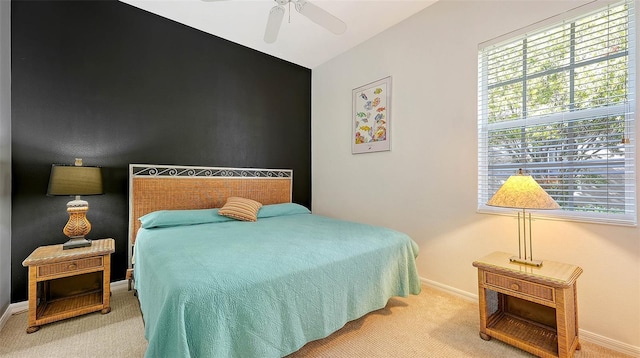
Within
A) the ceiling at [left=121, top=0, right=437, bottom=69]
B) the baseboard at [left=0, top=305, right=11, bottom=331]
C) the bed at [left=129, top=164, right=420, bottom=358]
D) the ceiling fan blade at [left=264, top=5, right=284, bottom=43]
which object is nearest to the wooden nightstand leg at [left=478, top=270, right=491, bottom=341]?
the bed at [left=129, top=164, right=420, bottom=358]

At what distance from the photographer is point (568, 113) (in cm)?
200

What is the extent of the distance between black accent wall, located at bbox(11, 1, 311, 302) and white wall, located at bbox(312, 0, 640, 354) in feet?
5.22

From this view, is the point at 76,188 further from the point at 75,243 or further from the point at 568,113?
the point at 568,113

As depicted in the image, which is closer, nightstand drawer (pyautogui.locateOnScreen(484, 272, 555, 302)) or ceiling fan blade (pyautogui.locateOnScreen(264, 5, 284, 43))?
nightstand drawer (pyautogui.locateOnScreen(484, 272, 555, 302))

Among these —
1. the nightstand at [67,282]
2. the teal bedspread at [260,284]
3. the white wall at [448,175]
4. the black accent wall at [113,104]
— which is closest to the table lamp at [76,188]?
the nightstand at [67,282]

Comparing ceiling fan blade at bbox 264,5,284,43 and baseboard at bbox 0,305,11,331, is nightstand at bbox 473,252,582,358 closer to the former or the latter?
ceiling fan blade at bbox 264,5,284,43

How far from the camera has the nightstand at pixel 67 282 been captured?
1958 mm

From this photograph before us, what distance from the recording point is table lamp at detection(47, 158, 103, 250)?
2080 mm

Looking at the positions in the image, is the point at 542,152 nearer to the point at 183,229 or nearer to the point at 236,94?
the point at 183,229

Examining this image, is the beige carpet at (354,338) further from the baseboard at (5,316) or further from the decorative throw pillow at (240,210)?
the decorative throw pillow at (240,210)

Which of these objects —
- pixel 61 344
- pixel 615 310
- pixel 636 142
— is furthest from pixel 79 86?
pixel 615 310

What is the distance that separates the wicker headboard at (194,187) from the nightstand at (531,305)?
2838mm

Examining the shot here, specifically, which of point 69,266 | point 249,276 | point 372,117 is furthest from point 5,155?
point 372,117

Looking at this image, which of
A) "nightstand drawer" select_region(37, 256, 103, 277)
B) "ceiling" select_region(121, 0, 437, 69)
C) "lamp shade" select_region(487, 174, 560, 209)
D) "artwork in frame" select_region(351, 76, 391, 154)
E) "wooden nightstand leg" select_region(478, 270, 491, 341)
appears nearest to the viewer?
"lamp shade" select_region(487, 174, 560, 209)
